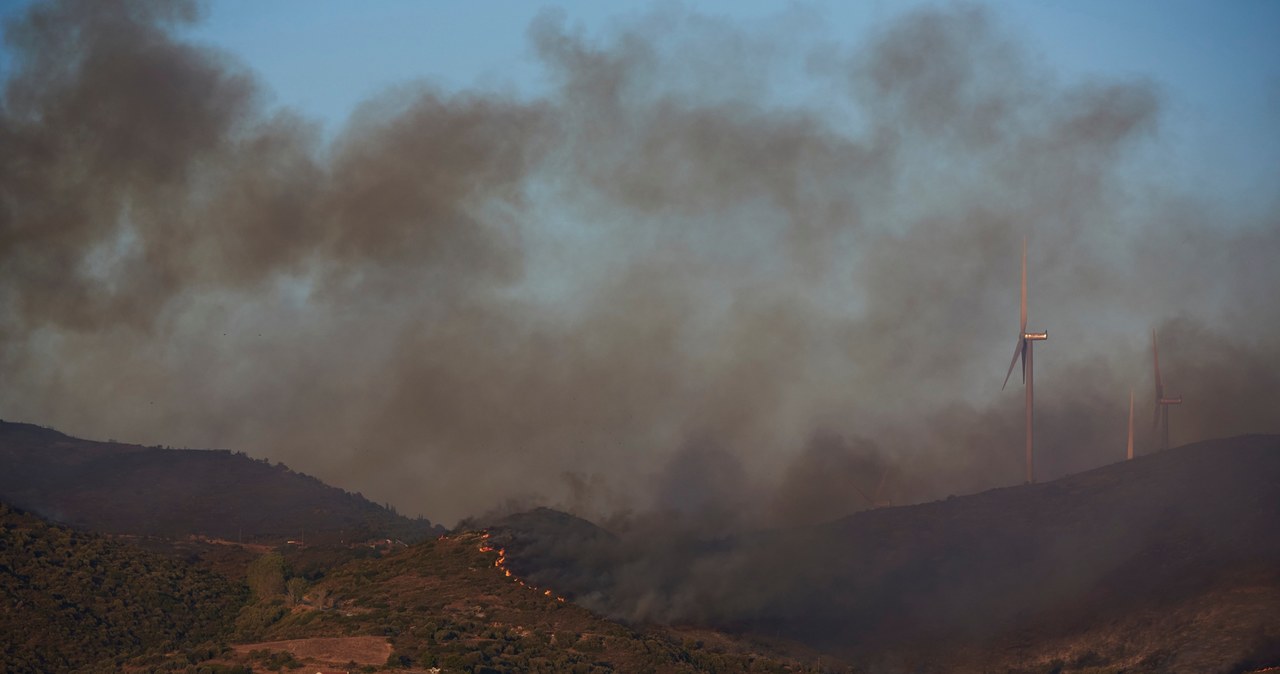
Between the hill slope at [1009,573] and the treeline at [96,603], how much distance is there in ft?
109

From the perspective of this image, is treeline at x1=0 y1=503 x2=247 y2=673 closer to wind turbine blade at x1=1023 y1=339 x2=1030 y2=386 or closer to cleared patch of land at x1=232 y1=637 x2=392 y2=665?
A: cleared patch of land at x1=232 y1=637 x2=392 y2=665

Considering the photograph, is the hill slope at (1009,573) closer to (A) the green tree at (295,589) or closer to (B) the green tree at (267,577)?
(A) the green tree at (295,589)

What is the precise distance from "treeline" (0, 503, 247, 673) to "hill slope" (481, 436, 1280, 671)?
33252 mm

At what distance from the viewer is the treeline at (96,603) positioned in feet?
405

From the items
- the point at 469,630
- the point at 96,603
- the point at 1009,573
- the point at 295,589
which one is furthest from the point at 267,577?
the point at 1009,573

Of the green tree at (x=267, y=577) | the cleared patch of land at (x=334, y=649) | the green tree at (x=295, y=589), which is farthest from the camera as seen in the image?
the green tree at (x=267, y=577)

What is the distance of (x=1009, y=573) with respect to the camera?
14975 centimetres

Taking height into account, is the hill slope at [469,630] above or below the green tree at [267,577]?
below

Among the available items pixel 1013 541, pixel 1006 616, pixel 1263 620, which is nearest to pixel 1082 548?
pixel 1013 541

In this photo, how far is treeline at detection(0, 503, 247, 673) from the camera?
124 metres

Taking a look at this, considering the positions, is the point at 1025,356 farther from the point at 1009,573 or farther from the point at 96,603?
the point at 96,603

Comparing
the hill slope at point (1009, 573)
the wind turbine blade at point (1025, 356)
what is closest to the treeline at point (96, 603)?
the hill slope at point (1009, 573)

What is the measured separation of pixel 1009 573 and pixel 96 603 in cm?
9241

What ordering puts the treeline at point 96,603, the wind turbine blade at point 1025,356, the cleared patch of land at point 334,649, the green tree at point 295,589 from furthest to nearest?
the wind turbine blade at point 1025,356
the green tree at point 295,589
the treeline at point 96,603
the cleared patch of land at point 334,649
